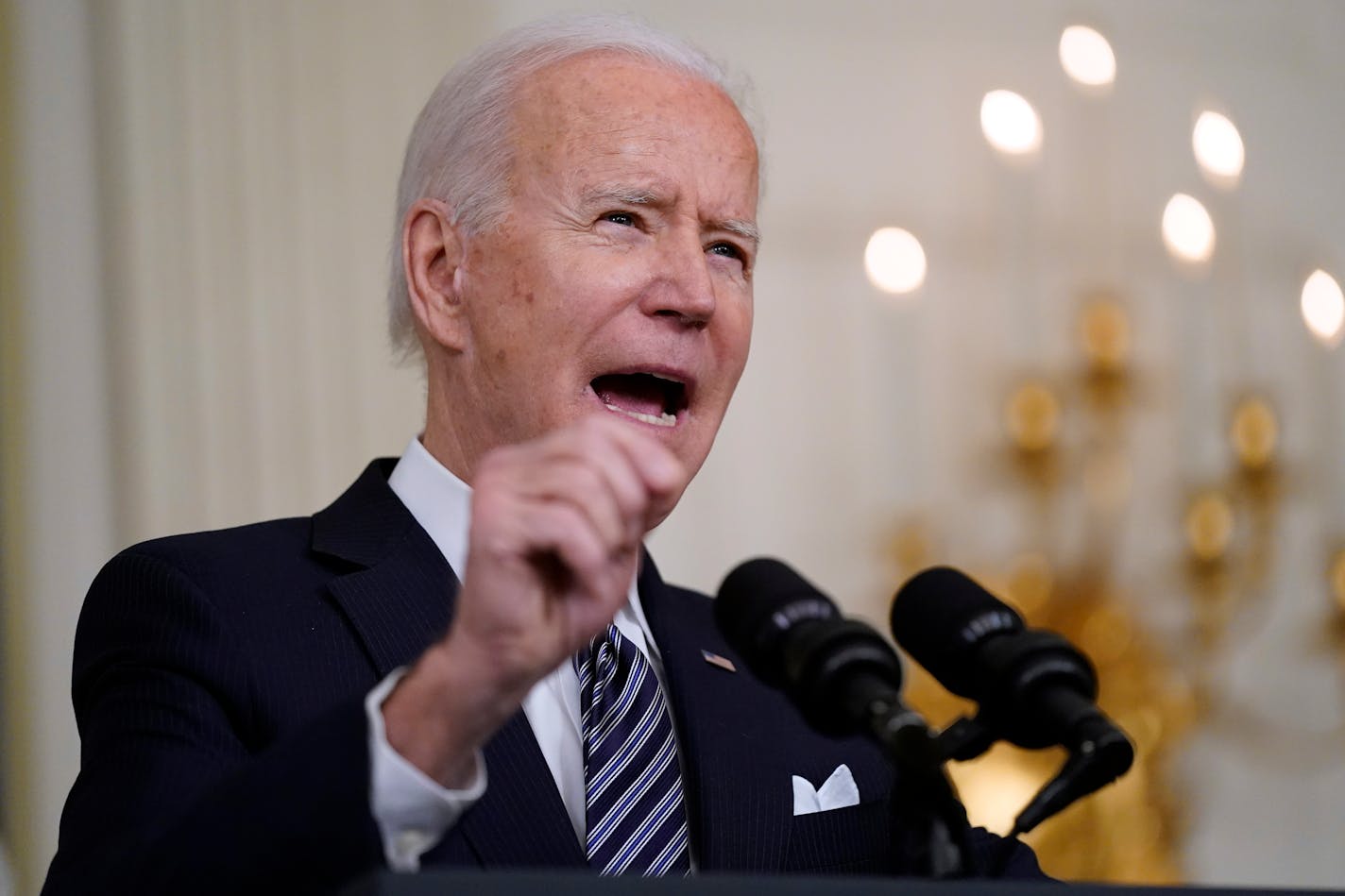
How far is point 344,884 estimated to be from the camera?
0.96 meters

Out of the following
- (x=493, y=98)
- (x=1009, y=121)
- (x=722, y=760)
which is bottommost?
(x=722, y=760)

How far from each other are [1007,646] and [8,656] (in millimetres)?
2383

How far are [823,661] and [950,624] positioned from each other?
0.14m

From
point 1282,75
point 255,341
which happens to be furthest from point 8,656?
point 1282,75

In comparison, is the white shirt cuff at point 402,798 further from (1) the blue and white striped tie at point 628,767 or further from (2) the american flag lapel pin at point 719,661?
(2) the american flag lapel pin at point 719,661

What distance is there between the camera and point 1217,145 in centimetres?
409

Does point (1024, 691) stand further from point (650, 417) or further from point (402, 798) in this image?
point (650, 417)

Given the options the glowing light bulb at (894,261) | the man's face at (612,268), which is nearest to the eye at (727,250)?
the man's face at (612,268)

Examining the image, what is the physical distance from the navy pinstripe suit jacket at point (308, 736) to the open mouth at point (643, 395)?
260 mm

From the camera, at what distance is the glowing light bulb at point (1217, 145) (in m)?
4.07

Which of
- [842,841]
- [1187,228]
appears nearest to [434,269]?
[842,841]

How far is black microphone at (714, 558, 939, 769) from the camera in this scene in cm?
103

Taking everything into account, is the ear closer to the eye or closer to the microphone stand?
the eye

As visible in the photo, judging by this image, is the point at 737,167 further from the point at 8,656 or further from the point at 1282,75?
the point at 1282,75
